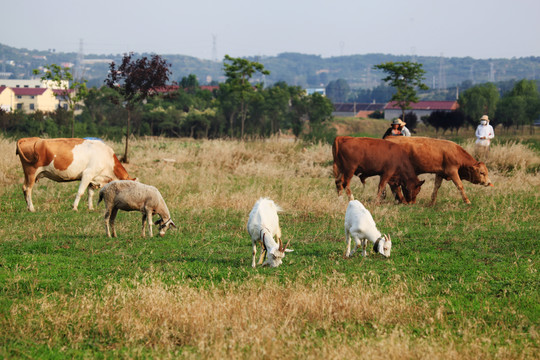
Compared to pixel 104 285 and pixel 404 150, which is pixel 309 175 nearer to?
pixel 404 150

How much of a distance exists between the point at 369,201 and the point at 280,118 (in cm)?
6079

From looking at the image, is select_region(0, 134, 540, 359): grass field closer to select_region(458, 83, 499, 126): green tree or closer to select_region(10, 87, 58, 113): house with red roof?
select_region(458, 83, 499, 126): green tree

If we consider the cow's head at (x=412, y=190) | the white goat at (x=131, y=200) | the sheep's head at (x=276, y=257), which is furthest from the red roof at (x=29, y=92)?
the sheep's head at (x=276, y=257)

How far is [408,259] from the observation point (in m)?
9.91

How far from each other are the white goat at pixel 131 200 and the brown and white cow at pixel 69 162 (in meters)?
4.03

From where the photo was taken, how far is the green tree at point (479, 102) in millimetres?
85500

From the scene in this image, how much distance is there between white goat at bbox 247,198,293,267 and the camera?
8.97 m

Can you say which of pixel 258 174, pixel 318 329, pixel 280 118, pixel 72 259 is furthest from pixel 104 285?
pixel 280 118

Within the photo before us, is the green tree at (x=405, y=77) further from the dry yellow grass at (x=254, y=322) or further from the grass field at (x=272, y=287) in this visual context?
the dry yellow grass at (x=254, y=322)

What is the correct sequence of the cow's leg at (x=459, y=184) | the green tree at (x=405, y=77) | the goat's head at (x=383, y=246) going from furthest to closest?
the green tree at (x=405, y=77) → the cow's leg at (x=459, y=184) → the goat's head at (x=383, y=246)

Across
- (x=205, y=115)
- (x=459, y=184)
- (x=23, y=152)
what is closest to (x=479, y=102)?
(x=205, y=115)

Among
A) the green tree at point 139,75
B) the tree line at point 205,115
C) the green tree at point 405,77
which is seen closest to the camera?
the green tree at point 139,75

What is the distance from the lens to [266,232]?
9.20 metres

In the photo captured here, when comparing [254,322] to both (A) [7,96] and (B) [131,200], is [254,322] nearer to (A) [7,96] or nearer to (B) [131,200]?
(B) [131,200]
